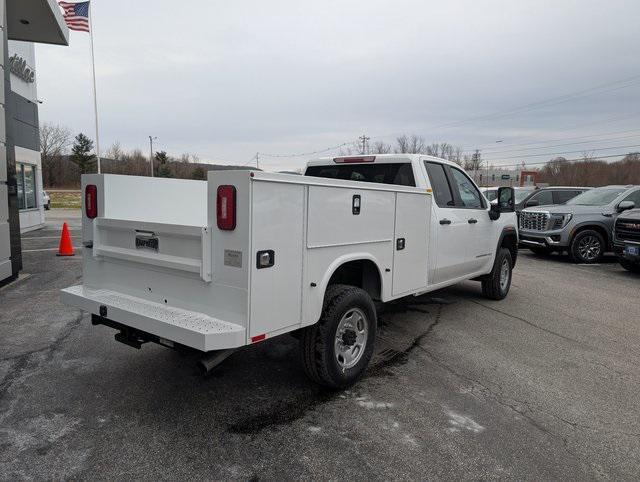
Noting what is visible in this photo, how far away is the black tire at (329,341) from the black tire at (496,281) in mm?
3914

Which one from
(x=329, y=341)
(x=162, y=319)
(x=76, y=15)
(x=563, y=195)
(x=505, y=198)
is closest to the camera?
(x=162, y=319)

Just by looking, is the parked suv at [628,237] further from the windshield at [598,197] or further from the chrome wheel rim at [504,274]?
the chrome wheel rim at [504,274]

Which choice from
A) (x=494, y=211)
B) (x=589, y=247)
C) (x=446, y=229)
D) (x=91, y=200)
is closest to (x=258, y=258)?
(x=91, y=200)

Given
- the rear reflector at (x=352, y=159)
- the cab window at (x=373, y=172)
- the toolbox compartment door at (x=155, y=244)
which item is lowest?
the toolbox compartment door at (x=155, y=244)

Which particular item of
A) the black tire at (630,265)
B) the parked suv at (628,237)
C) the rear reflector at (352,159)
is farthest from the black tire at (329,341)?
the black tire at (630,265)

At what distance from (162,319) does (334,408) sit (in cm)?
150

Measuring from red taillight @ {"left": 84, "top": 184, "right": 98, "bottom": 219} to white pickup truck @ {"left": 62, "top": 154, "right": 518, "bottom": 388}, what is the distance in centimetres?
1

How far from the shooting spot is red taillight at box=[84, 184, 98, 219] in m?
4.09

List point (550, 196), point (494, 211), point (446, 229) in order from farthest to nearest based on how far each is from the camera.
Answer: point (550, 196)
point (494, 211)
point (446, 229)

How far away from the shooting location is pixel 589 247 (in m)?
12.1

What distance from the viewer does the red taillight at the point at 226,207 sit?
3051 millimetres

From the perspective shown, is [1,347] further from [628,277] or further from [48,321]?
[628,277]

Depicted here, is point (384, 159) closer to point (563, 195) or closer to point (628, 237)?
point (628, 237)

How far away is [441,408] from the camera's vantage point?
3.74 metres
